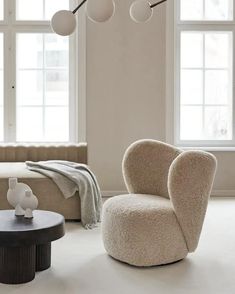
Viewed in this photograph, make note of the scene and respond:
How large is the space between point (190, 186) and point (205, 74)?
3.23 meters

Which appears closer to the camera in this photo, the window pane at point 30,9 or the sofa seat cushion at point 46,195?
the sofa seat cushion at point 46,195

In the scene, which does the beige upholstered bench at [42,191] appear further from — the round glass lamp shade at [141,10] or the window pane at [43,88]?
the round glass lamp shade at [141,10]

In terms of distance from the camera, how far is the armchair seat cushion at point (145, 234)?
123 inches

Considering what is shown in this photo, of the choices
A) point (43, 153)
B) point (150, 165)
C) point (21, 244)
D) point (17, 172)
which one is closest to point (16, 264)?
point (21, 244)

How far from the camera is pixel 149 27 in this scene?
5.83m

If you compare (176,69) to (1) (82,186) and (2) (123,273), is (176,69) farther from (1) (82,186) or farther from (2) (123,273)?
(2) (123,273)

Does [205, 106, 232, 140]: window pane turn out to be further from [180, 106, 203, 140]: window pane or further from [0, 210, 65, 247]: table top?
[0, 210, 65, 247]: table top

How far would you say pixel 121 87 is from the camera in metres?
5.86

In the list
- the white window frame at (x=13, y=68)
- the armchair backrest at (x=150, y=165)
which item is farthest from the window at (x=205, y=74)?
the armchair backrest at (x=150, y=165)

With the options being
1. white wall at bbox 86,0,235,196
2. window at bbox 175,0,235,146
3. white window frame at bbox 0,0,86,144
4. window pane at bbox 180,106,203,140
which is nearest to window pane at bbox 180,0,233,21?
window at bbox 175,0,235,146

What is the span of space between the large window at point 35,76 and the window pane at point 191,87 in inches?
54.8

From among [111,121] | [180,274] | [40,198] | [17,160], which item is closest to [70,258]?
[180,274]

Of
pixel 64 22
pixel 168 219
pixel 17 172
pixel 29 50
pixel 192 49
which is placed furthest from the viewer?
pixel 192 49

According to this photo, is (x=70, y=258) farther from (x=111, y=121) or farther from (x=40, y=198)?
(x=111, y=121)
